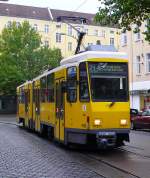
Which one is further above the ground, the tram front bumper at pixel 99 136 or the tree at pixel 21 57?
the tree at pixel 21 57

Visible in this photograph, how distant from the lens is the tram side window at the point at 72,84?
56.9 ft

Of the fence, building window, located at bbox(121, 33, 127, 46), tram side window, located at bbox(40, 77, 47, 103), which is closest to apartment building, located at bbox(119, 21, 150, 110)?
building window, located at bbox(121, 33, 127, 46)

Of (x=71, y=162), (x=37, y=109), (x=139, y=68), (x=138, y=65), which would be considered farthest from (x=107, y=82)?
(x=138, y=65)

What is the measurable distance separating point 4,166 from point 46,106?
8.60 meters

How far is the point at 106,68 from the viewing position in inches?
666

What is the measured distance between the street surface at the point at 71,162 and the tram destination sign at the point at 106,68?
270cm

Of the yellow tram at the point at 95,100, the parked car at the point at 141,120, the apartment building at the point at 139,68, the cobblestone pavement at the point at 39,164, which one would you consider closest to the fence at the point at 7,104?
the apartment building at the point at 139,68

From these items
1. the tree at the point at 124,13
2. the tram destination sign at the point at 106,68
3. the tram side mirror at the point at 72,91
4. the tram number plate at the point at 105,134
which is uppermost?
the tree at the point at 124,13

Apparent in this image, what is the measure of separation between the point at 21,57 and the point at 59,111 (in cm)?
5278

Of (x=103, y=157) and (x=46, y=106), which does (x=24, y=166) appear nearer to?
(x=103, y=157)

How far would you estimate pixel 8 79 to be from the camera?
70.5 metres

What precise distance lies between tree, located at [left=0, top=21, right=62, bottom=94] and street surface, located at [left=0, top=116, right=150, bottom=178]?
5100 cm

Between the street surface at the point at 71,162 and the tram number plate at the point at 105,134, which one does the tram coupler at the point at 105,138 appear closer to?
the tram number plate at the point at 105,134

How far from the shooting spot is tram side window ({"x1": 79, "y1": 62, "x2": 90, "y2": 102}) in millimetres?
16719
